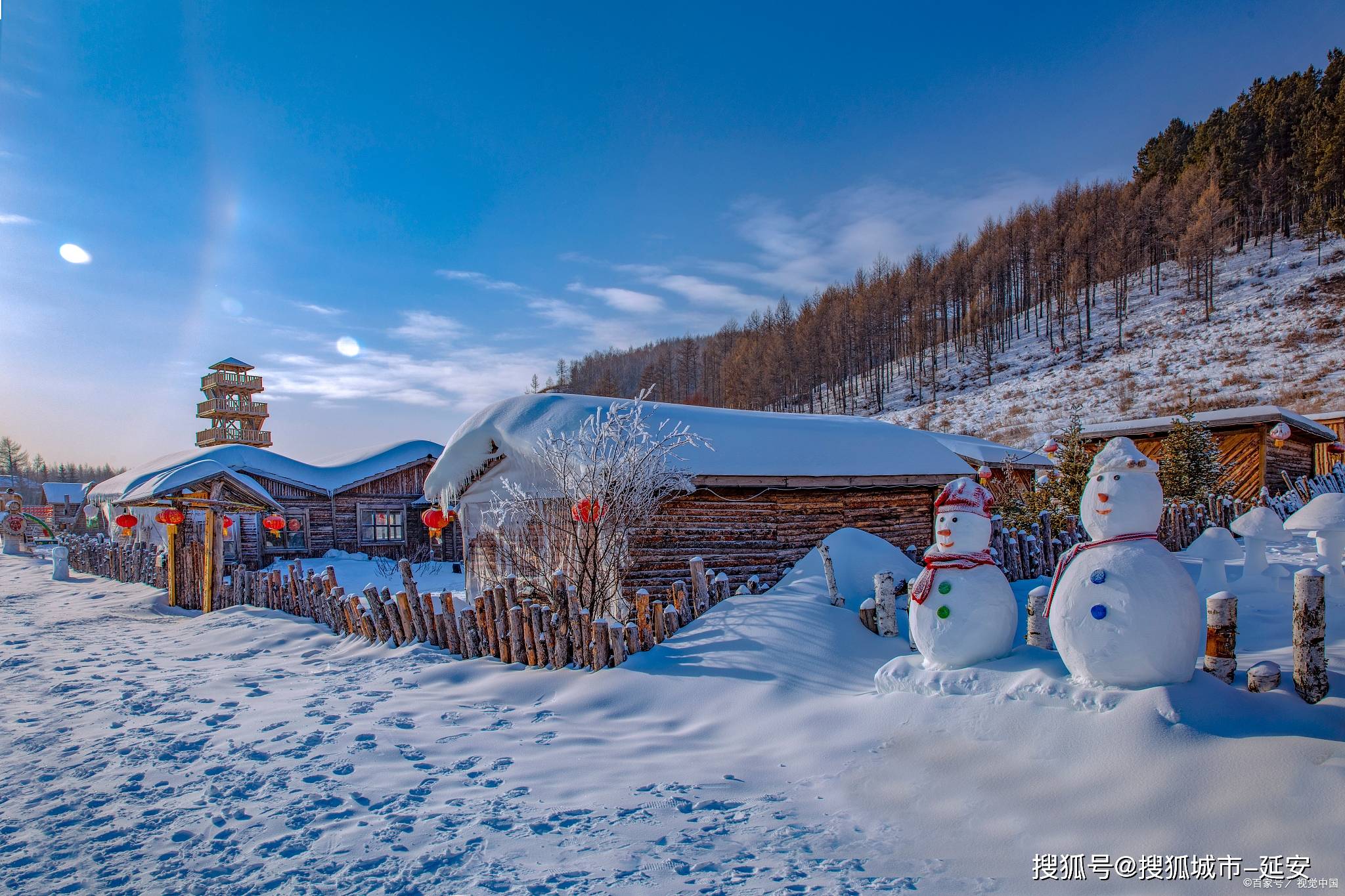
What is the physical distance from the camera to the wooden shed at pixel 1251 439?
20.4 metres

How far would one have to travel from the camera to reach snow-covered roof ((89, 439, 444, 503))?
800 inches

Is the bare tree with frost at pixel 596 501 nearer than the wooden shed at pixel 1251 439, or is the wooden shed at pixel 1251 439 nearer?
the bare tree with frost at pixel 596 501

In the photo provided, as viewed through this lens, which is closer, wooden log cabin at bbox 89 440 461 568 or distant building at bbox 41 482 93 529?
wooden log cabin at bbox 89 440 461 568

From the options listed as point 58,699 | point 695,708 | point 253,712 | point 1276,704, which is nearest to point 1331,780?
point 1276,704

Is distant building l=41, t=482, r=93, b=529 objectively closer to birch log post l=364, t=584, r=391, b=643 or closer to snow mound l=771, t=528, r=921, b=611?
birch log post l=364, t=584, r=391, b=643

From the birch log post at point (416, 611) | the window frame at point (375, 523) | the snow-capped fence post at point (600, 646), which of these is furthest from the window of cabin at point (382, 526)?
the snow-capped fence post at point (600, 646)

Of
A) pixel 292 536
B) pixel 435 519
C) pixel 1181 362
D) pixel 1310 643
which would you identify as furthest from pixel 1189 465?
pixel 1181 362

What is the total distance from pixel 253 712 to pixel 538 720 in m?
2.69

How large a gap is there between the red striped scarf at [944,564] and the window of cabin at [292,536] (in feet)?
77.1

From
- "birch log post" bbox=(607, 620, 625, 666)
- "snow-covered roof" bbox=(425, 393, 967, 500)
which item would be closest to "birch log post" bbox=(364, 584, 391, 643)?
"snow-covered roof" bbox=(425, 393, 967, 500)

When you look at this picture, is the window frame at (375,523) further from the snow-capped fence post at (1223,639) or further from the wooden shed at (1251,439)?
the snow-capped fence post at (1223,639)

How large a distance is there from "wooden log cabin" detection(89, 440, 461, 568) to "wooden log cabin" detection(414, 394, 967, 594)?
1289 centimetres

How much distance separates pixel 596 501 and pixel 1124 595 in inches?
233

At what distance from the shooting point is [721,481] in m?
10.2
